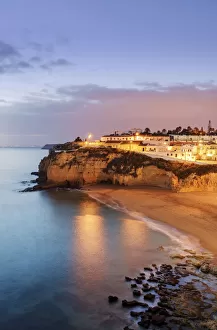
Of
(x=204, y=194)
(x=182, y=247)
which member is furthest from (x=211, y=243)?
(x=204, y=194)

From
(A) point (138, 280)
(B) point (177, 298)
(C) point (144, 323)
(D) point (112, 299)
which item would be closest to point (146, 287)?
(A) point (138, 280)

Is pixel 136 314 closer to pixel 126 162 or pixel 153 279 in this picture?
pixel 153 279

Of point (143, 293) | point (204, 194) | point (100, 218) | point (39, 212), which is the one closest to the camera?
point (143, 293)

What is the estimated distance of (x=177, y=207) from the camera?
34625mm

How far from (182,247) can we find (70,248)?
7.40 m

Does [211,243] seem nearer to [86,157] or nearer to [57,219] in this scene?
[57,219]

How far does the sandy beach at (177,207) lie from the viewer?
2662 centimetres

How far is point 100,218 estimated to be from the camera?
1242 inches

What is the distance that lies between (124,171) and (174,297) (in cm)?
3478

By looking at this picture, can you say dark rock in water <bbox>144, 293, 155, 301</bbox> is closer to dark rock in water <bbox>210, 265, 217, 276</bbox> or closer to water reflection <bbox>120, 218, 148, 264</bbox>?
dark rock in water <bbox>210, 265, 217, 276</bbox>

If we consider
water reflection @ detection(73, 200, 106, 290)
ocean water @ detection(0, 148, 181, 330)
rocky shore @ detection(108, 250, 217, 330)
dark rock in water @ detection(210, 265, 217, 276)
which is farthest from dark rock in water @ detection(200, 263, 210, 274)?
water reflection @ detection(73, 200, 106, 290)

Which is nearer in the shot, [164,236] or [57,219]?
[164,236]

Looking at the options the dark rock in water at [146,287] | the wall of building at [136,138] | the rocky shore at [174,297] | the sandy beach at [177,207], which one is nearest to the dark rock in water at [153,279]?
the rocky shore at [174,297]

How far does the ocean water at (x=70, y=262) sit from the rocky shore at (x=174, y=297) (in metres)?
0.58
